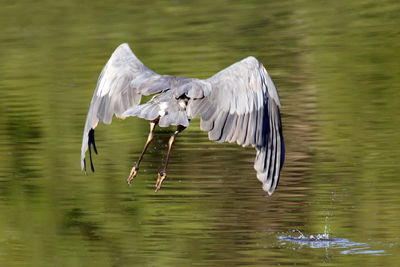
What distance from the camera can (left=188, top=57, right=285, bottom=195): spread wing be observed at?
8352 millimetres

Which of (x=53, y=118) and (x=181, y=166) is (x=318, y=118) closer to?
(x=181, y=166)

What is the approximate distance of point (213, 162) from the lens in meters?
11.1

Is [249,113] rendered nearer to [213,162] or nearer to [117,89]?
[117,89]

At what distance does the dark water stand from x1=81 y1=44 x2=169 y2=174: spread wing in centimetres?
94

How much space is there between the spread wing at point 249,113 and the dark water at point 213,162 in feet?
2.09

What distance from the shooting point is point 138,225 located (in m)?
9.24

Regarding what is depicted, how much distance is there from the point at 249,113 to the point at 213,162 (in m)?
2.67

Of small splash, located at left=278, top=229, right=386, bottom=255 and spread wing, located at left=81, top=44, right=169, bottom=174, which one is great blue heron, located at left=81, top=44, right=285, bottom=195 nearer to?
spread wing, located at left=81, top=44, right=169, bottom=174

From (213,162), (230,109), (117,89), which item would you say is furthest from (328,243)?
(213,162)

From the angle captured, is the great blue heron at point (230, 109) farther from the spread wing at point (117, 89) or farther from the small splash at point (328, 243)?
the small splash at point (328, 243)

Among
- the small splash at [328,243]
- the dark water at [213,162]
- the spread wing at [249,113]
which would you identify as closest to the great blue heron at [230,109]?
the spread wing at [249,113]

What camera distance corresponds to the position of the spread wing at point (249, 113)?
27.4 feet

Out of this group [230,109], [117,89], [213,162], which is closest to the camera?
[230,109]

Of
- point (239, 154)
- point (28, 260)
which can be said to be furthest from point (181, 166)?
point (28, 260)
